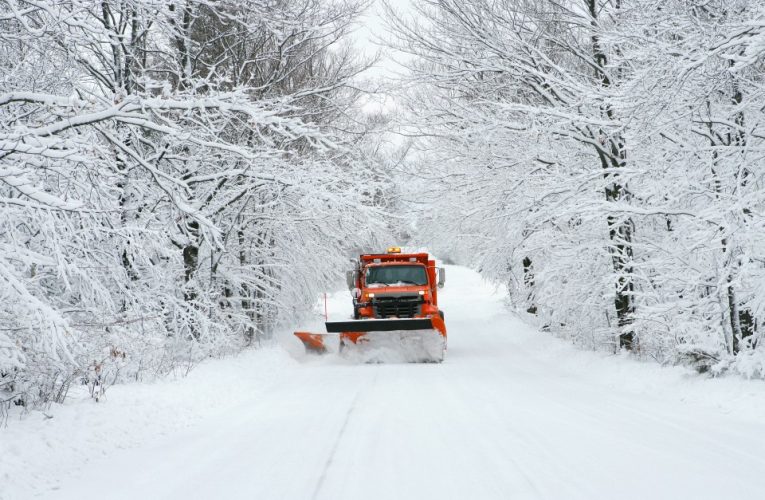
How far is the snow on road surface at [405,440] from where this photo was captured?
5.45 metres

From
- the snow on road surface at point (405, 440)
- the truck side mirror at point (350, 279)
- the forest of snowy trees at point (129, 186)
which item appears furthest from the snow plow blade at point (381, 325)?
the snow on road surface at point (405, 440)

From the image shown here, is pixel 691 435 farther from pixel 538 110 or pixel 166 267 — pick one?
pixel 166 267

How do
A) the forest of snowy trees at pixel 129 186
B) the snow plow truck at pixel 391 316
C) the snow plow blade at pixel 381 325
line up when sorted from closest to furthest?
1. the forest of snowy trees at pixel 129 186
2. the snow plow blade at pixel 381 325
3. the snow plow truck at pixel 391 316

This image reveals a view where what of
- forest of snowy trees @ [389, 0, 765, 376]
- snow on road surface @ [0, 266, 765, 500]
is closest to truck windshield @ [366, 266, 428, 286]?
forest of snowy trees @ [389, 0, 765, 376]

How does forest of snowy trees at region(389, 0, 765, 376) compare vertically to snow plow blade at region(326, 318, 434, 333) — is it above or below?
above

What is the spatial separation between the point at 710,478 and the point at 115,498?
4818mm

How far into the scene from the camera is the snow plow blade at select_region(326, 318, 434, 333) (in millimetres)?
15219

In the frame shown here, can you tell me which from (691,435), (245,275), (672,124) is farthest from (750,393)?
(245,275)

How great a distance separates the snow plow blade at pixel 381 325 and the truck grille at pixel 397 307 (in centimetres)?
200

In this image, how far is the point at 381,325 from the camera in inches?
603

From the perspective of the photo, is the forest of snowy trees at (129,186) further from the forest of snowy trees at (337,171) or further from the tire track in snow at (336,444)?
the tire track in snow at (336,444)

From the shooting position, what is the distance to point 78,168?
7398 millimetres

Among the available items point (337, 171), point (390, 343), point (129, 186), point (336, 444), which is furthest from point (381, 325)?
point (336, 444)

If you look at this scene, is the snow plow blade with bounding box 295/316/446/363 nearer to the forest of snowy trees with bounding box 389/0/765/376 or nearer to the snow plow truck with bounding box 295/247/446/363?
the snow plow truck with bounding box 295/247/446/363
